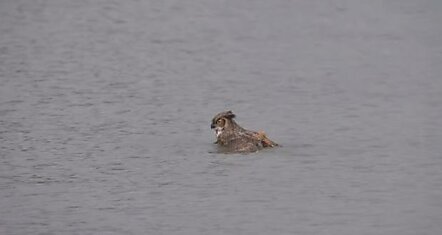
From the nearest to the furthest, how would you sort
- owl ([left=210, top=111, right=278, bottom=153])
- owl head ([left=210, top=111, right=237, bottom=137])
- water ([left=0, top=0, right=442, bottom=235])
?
water ([left=0, top=0, right=442, bottom=235]), owl ([left=210, top=111, right=278, bottom=153]), owl head ([left=210, top=111, right=237, bottom=137])

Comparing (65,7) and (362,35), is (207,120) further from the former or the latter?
(65,7)

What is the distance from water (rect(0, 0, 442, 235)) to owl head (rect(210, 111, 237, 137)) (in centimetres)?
44

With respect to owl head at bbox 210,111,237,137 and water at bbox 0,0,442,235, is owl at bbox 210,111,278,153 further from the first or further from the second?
water at bbox 0,0,442,235

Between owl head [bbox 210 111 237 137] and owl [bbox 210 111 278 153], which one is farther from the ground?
owl head [bbox 210 111 237 137]

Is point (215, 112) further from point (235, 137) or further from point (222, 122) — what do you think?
point (235, 137)

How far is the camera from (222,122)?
18469 millimetres

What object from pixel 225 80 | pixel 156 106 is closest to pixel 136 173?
pixel 156 106

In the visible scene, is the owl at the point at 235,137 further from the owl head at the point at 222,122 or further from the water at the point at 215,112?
the water at the point at 215,112

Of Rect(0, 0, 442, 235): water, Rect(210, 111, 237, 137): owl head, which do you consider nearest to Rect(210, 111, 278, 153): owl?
Rect(210, 111, 237, 137): owl head

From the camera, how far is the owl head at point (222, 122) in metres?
18.3

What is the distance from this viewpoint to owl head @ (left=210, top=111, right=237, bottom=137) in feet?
60.2

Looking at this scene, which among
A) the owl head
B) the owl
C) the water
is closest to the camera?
the water

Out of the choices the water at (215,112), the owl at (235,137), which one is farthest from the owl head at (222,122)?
the water at (215,112)

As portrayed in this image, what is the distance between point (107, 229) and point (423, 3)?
1601cm
